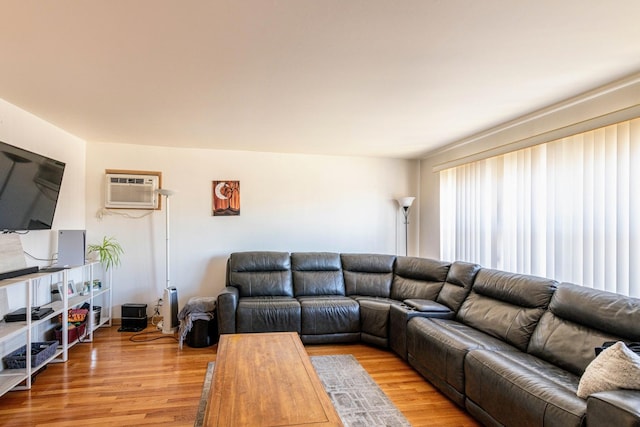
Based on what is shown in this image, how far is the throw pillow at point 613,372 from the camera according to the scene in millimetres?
1579

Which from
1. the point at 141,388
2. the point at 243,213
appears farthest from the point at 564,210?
the point at 141,388

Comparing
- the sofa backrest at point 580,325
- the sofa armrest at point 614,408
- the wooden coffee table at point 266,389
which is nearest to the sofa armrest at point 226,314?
the wooden coffee table at point 266,389

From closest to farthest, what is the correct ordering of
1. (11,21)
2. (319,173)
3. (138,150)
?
(11,21), (138,150), (319,173)

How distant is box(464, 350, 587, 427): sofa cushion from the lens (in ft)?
5.53

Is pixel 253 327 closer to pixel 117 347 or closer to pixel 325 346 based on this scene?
pixel 325 346

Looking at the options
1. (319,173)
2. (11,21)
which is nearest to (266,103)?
(11,21)

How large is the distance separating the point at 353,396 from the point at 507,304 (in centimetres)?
150

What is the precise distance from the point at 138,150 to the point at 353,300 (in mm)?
3329

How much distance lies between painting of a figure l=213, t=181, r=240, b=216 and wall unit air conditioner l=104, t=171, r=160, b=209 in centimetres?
73

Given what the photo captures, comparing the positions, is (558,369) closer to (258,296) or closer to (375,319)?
(375,319)

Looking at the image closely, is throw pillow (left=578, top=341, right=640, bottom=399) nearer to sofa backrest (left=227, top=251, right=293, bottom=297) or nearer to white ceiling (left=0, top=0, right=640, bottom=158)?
white ceiling (left=0, top=0, right=640, bottom=158)

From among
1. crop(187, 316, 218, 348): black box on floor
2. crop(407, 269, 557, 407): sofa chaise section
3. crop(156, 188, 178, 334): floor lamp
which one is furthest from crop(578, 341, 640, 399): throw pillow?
crop(156, 188, 178, 334): floor lamp

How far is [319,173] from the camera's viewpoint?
4.91 metres

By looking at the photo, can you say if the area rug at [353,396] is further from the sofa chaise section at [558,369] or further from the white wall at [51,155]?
the white wall at [51,155]
